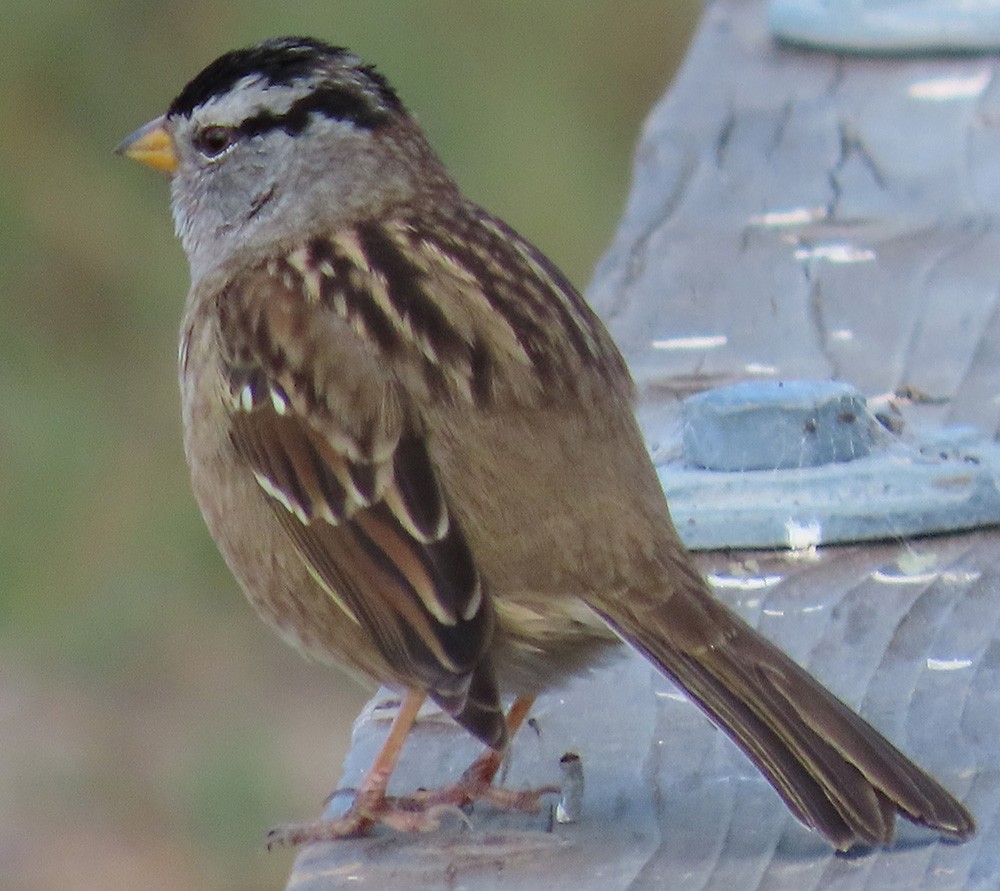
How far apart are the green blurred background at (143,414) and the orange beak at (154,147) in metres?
2.70

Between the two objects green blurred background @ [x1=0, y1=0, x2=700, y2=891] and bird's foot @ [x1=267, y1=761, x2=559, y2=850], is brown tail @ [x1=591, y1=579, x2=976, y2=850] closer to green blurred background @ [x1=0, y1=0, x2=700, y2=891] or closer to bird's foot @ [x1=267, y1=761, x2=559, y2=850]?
bird's foot @ [x1=267, y1=761, x2=559, y2=850]

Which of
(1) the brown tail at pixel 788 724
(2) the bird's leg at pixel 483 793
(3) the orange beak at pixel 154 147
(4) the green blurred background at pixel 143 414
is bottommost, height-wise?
(4) the green blurred background at pixel 143 414

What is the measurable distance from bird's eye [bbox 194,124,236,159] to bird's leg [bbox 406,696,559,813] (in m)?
1.69

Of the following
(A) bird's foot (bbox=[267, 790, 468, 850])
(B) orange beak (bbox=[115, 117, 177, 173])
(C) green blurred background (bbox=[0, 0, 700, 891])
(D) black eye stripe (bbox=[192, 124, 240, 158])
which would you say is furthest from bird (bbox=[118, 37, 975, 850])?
(C) green blurred background (bbox=[0, 0, 700, 891])

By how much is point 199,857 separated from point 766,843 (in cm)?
420

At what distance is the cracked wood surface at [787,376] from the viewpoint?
242 centimetres

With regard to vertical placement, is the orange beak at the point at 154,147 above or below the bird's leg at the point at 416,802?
above

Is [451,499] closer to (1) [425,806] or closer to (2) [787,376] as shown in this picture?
(1) [425,806]

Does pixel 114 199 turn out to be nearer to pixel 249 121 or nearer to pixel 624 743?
pixel 249 121

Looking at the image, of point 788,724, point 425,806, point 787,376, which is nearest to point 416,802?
point 425,806

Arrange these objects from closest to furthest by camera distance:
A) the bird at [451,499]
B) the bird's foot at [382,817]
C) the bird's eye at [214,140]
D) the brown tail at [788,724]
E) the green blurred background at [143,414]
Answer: the brown tail at [788,724]
the bird's foot at [382,817]
the bird at [451,499]
the bird's eye at [214,140]
the green blurred background at [143,414]

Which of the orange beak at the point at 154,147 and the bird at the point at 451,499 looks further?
the orange beak at the point at 154,147

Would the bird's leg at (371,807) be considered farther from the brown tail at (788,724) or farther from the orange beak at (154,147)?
the orange beak at (154,147)

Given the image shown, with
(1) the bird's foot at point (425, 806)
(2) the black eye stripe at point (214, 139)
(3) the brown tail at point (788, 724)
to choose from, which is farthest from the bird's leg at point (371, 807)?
(2) the black eye stripe at point (214, 139)
